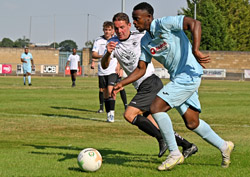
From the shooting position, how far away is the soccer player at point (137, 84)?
7547 mm

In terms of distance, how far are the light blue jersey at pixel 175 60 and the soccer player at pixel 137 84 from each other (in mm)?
1041

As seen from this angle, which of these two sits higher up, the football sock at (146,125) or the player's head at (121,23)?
the player's head at (121,23)

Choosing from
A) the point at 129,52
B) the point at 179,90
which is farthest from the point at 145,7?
the point at 129,52

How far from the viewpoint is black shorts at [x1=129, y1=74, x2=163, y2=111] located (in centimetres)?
767

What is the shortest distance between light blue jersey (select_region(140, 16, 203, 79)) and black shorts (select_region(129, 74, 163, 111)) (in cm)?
111

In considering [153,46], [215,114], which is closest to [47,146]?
[153,46]

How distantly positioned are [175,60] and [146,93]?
1515 mm

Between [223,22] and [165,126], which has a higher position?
[223,22]

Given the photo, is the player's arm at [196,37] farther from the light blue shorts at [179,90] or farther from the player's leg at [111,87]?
the player's leg at [111,87]

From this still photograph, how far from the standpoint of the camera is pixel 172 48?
654 centimetres

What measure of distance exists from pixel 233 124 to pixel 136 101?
5205 millimetres

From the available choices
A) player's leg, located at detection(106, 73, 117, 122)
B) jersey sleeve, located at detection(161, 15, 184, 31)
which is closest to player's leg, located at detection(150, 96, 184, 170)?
jersey sleeve, located at detection(161, 15, 184, 31)

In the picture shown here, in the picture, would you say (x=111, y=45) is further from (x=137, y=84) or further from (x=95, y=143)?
(x=95, y=143)

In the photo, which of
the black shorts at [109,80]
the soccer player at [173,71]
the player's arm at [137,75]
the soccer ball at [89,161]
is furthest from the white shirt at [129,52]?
the black shorts at [109,80]
